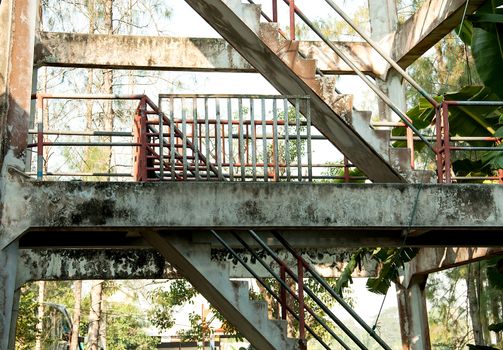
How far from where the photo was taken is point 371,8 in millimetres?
14312

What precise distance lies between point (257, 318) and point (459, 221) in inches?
92.1

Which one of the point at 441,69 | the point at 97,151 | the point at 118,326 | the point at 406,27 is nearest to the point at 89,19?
the point at 97,151

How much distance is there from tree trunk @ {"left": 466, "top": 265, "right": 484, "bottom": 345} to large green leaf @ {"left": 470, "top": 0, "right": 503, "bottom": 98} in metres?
12.0

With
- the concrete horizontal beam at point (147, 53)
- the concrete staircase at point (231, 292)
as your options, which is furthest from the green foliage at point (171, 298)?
the concrete staircase at point (231, 292)

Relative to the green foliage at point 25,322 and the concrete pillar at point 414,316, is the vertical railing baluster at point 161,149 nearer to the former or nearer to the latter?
the concrete pillar at point 414,316

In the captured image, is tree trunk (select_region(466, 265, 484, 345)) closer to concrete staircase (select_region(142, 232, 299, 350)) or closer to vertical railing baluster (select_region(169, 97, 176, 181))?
concrete staircase (select_region(142, 232, 299, 350))

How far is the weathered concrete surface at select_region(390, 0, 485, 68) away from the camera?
1160 cm

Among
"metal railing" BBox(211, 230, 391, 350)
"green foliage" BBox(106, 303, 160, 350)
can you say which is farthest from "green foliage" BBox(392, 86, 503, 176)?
"green foliage" BBox(106, 303, 160, 350)

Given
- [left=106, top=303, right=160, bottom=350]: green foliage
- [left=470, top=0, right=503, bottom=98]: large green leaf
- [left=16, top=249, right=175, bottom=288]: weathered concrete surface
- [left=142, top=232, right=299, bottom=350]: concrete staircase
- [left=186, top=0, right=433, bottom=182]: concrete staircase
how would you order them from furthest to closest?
[left=106, top=303, right=160, bottom=350]: green foliage
[left=16, top=249, right=175, bottom=288]: weathered concrete surface
[left=470, top=0, right=503, bottom=98]: large green leaf
[left=186, top=0, right=433, bottom=182]: concrete staircase
[left=142, top=232, right=299, bottom=350]: concrete staircase

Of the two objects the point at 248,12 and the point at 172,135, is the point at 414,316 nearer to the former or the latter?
the point at 248,12

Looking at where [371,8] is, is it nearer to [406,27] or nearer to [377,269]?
[406,27]

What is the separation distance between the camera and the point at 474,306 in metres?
22.6

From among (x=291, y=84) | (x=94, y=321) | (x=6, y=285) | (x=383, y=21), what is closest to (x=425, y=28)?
(x=383, y=21)

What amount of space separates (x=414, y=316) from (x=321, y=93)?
598cm
